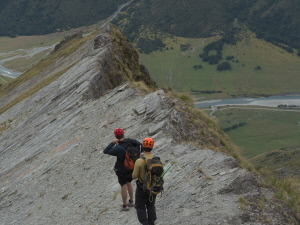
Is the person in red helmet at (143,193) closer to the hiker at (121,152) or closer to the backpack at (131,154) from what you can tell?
the backpack at (131,154)

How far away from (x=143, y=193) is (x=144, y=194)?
4 centimetres

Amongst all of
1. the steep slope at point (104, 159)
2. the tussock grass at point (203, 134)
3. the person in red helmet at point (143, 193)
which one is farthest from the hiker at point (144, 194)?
the tussock grass at point (203, 134)

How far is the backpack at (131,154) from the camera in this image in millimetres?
11945

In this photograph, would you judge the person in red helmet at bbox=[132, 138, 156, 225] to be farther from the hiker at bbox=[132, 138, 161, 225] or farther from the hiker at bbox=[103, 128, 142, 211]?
the hiker at bbox=[103, 128, 142, 211]

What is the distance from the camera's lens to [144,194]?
35.6 feet

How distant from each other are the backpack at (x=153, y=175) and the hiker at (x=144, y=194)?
0.60ft

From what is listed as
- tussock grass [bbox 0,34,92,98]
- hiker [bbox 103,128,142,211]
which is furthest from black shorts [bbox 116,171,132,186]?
tussock grass [bbox 0,34,92,98]

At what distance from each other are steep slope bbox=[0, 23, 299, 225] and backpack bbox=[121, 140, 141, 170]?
2.04 meters

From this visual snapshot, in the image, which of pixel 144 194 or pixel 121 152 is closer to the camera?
pixel 144 194

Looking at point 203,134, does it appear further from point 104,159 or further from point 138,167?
point 138,167

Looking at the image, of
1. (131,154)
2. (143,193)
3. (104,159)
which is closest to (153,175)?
(143,193)

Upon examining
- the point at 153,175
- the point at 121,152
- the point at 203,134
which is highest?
the point at 121,152

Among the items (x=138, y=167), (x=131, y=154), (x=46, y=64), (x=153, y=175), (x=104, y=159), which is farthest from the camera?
(x=46, y=64)

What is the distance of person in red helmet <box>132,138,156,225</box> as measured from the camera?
424 inches
